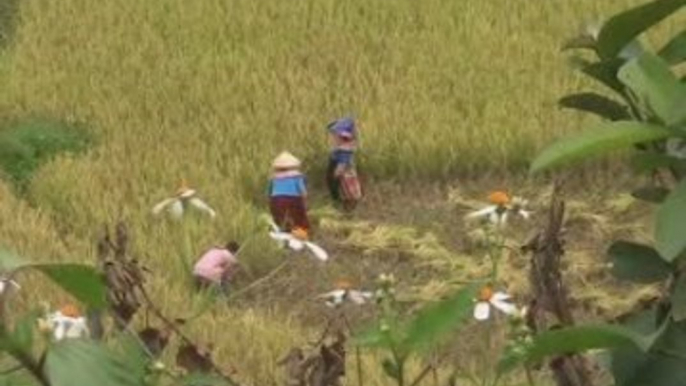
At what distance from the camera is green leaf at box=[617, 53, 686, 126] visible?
1.02 metres

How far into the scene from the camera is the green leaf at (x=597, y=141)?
3.19 feet

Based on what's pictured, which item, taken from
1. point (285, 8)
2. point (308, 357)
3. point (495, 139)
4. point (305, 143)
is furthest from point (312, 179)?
point (308, 357)

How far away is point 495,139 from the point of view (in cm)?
459

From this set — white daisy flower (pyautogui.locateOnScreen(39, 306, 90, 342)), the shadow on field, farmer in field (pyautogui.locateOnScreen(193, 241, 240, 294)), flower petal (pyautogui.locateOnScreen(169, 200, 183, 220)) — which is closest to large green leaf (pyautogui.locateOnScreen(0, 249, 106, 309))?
white daisy flower (pyautogui.locateOnScreen(39, 306, 90, 342))

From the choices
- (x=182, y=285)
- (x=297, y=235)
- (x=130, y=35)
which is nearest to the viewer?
(x=297, y=235)

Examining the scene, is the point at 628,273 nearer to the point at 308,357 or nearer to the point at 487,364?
the point at 308,357

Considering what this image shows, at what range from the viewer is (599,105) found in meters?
1.18

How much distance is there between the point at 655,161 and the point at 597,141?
9cm

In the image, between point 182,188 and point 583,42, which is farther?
point 182,188

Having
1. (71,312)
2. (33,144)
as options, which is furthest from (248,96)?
(71,312)

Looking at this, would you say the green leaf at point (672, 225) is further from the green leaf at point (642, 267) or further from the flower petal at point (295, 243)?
the flower petal at point (295, 243)

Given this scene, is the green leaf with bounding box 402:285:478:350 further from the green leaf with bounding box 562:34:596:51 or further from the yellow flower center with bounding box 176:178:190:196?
the yellow flower center with bounding box 176:178:190:196

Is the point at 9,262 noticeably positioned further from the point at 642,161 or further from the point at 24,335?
the point at 642,161

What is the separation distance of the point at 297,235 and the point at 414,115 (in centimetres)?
266
